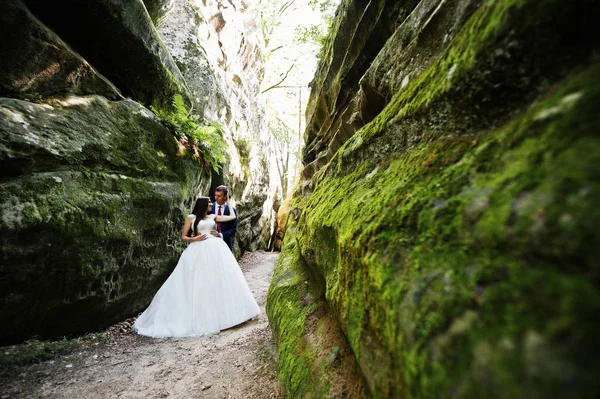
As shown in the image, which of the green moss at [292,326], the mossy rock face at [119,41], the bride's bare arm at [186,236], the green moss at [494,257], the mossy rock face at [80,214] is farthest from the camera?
the bride's bare arm at [186,236]

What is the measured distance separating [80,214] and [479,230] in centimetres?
549

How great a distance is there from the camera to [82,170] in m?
4.85

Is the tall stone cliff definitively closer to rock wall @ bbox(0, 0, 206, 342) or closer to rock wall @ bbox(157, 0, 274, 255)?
rock wall @ bbox(0, 0, 206, 342)

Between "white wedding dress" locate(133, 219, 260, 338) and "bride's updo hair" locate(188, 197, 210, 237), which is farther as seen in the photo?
"bride's updo hair" locate(188, 197, 210, 237)

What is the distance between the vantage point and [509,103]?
1.51 metres

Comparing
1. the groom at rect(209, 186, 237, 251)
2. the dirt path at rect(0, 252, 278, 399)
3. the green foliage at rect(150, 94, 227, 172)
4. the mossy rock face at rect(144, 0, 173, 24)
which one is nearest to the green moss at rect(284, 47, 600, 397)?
the dirt path at rect(0, 252, 278, 399)

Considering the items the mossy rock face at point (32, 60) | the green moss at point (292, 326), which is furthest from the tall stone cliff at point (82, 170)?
the green moss at point (292, 326)

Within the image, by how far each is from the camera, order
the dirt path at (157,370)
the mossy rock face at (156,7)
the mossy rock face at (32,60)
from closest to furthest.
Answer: the dirt path at (157,370), the mossy rock face at (32,60), the mossy rock face at (156,7)

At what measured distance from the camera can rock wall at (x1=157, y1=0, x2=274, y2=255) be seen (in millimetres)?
11023

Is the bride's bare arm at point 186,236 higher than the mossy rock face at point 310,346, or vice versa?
the bride's bare arm at point 186,236

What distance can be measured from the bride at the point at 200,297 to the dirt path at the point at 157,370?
11.6 inches

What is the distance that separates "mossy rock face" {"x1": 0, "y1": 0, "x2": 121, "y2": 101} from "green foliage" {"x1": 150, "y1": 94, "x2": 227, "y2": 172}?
1.98m

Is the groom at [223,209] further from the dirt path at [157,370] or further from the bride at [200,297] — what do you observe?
the dirt path at [157,370]

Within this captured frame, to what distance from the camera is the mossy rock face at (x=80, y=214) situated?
390 centimetres
